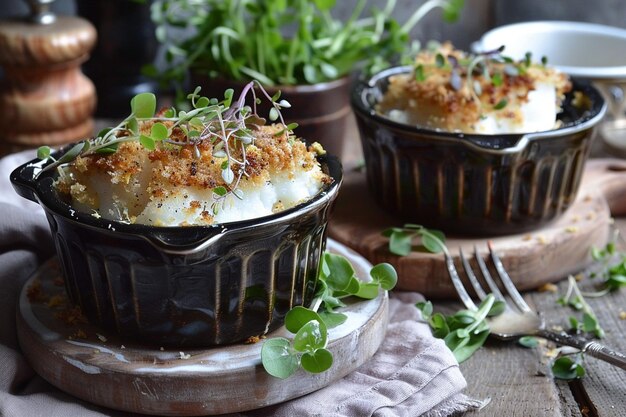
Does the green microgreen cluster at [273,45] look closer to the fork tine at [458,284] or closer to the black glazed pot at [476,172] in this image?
the black glazed pot at [476,172]

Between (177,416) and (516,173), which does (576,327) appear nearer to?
(516,173)

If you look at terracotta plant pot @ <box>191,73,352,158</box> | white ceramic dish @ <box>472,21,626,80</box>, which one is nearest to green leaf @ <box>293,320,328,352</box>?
terracotta plant pot @ <box>191,73,352,158</box>

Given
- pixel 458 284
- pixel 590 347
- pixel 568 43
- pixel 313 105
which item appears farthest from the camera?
pixel 568 43

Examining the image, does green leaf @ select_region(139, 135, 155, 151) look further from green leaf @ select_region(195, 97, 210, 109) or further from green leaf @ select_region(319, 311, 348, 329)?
green leaf @ select_region(319, 311, 348, 329)

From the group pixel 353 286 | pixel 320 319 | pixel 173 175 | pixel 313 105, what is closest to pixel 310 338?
pixel 320 319

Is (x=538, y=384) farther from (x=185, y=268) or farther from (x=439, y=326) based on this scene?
(x=185, y=268)

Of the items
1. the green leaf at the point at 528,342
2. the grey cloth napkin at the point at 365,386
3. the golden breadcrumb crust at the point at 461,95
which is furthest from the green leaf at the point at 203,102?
the green leaf at the point at 528,342
